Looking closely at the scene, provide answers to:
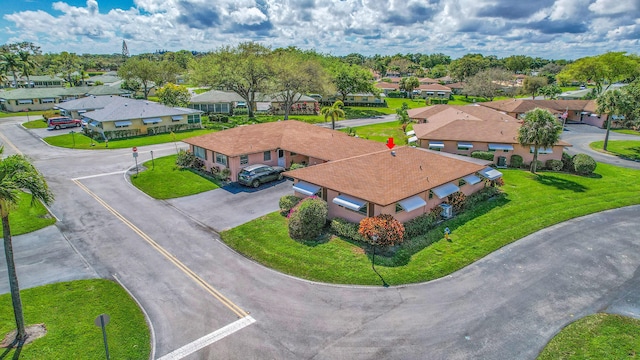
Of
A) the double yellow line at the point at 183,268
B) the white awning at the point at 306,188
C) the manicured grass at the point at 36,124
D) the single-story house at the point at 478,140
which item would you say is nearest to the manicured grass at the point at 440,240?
the white awning at the point at 306,188

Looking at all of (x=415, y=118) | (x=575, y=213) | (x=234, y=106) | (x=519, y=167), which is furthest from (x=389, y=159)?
(x=234, y=106)

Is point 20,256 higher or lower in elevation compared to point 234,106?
lower

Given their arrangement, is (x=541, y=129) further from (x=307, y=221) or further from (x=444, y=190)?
(x=307, y=221)

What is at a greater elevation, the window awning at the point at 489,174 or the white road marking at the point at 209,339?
the window awning at the point at 489,174

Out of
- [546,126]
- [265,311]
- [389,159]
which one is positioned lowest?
[265,311]

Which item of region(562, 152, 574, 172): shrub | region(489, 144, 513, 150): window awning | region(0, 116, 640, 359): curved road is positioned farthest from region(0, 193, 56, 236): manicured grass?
region(562, 152, 574, 172): shrub

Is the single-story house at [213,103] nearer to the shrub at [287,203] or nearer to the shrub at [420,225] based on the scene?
the shrub at [287,203]

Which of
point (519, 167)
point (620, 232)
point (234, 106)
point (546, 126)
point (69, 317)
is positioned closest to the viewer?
point (69, 317)

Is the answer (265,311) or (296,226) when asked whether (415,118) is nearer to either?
(296,226)
